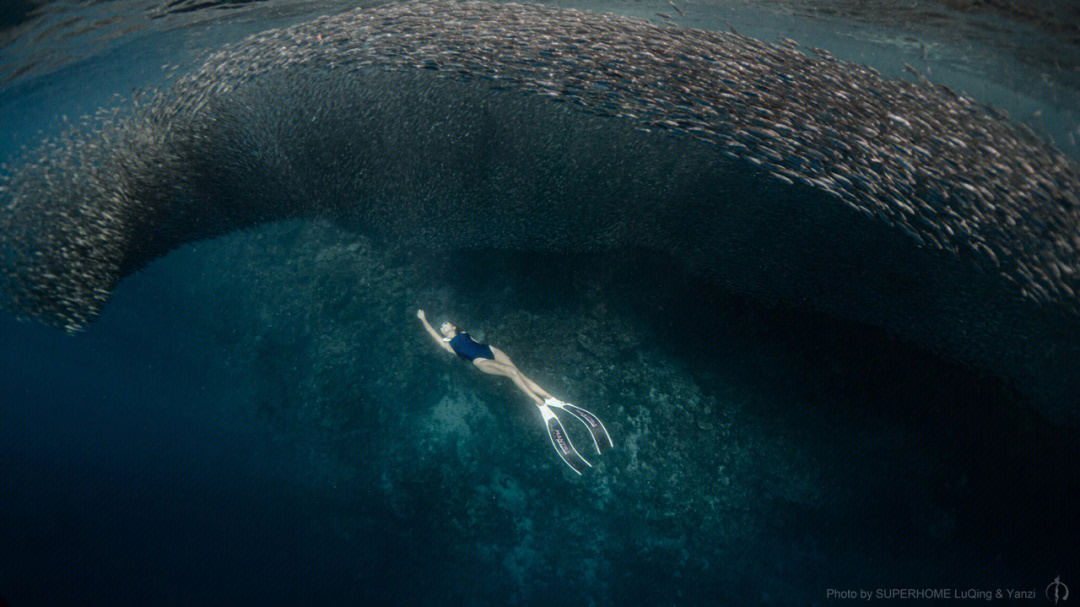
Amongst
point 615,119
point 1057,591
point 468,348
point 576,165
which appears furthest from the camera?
point 576,165

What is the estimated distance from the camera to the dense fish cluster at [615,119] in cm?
564

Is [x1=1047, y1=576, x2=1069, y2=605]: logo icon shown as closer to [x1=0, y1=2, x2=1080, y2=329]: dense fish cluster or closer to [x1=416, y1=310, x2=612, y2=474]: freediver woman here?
[x1=0, y1=2, x2=1080, y2=329]: dense fish cluster

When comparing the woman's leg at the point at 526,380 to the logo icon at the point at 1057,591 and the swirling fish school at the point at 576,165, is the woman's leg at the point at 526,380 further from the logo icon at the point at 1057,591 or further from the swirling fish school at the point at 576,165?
the logo icon at the point at 1057,591

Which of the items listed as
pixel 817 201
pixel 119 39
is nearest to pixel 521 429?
pixel 817 201

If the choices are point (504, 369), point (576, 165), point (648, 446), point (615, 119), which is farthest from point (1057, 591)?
point (615, 119)

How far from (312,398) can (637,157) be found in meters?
7.47

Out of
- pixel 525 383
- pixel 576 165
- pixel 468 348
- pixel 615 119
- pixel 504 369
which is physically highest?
pixel 615 119

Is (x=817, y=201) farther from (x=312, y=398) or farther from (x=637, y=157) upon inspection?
(x=312, y=398)

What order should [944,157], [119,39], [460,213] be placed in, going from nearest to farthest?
[944,157] < [460,213] < [119,39]

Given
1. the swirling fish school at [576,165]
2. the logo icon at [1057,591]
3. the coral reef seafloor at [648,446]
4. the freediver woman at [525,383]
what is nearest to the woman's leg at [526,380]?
the freediver woman at [525,383]

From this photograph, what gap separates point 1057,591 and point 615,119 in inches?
350

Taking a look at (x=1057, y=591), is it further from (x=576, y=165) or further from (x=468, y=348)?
(x=576, y=165)

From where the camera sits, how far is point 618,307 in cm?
711

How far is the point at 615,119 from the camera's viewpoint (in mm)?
7707
